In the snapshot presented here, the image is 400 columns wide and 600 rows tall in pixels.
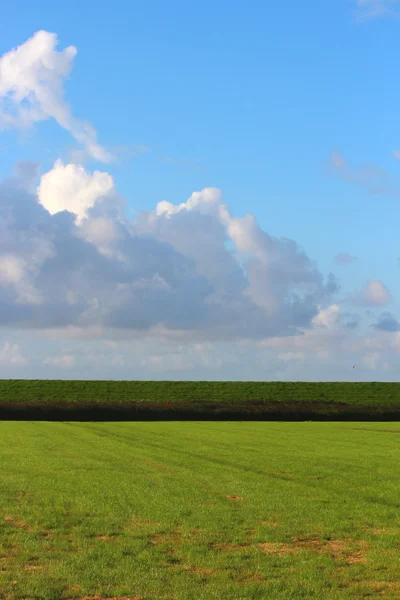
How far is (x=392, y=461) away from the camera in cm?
3028

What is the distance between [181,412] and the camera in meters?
80.6

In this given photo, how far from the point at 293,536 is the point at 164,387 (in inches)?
3622

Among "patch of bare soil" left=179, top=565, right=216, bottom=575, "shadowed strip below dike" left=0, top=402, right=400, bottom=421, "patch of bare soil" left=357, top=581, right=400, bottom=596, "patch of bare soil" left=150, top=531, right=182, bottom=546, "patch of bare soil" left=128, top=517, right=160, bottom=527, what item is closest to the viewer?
"patch of bare soil" left=357, top=581, right=400, bottom=596

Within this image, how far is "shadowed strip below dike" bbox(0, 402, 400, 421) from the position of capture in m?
78.1

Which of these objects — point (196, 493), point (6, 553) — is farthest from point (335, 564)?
point (196, 493)

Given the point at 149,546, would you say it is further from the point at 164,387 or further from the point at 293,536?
the point at 164,387

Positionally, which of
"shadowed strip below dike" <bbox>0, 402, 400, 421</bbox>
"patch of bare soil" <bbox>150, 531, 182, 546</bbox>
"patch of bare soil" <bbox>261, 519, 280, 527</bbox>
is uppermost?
"shadowed strip below dike" <bbox>0, 402, 400, 421</bbox>

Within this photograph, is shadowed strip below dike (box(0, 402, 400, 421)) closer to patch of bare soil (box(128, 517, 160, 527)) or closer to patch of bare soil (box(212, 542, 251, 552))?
patch of bare soil (box(128, 517, 160, 527))

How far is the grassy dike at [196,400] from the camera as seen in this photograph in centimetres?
7894

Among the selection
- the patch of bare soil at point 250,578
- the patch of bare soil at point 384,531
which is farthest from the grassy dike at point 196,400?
the patch of bare soil at point 250,578

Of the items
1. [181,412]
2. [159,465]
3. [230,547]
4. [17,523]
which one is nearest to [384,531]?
[230,547]

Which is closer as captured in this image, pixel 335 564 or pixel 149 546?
pixel 335 564

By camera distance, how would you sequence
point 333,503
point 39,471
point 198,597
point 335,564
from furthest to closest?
point 39,471
point 333,503
point 335,564
point 198,597

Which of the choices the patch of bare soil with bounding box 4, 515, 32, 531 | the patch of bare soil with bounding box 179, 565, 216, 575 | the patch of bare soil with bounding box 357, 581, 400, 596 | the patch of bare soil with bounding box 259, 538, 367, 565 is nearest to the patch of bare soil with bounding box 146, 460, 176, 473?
the patch of bare soil with bounding box 4, 515, 32, 531
